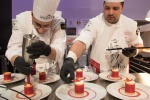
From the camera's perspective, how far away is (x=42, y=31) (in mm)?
1282

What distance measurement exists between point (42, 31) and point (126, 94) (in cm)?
72

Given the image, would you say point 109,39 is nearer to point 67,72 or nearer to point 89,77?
point 89,77

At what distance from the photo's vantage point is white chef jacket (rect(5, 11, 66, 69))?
130 cm

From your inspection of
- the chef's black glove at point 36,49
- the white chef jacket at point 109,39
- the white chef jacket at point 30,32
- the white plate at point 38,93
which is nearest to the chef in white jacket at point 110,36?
the white chef jacket at point 109,39

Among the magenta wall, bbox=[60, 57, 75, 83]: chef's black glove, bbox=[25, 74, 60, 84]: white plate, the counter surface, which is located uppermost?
the magenta wall

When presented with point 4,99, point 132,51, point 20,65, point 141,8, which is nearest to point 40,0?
point 20,65

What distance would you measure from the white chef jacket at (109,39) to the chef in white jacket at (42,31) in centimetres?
26

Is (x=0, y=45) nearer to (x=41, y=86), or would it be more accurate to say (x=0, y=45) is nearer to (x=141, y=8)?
(x=41, y=86)

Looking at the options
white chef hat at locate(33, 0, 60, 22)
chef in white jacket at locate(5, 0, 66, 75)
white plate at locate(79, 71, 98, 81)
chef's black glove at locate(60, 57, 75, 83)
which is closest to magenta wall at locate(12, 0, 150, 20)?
chef in white jacket at locate(5, 0, 66, 75)

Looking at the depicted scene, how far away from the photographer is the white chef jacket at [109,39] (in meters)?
1.56

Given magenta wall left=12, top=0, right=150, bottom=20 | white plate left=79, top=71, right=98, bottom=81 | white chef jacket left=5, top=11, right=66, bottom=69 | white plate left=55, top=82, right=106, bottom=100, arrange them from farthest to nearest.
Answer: magenta wall left=12, top=0, right=150, bottom=20, white chef jacket left=5, top=11, right=66, bottom=69, white plate left=79, top=71, right=98, bottom=81, white plate left=55, top=82, right=106, bottom=100

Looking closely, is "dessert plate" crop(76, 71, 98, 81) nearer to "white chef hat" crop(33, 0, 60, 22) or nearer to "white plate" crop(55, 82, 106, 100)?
"white plate" crop(55, 82, 106, 100)

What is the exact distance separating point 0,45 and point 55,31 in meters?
1.34

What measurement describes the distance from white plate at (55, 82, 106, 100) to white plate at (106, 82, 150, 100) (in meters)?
0.06
